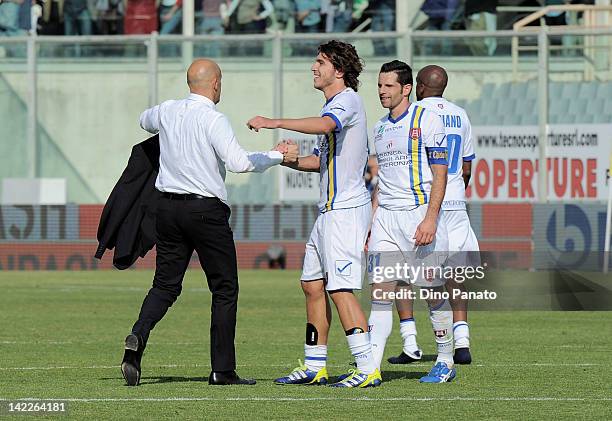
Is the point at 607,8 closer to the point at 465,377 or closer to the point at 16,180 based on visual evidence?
the point at 16,180

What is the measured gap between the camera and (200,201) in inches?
394

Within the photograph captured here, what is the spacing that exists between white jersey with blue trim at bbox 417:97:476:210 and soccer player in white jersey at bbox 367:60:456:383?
1308 mm

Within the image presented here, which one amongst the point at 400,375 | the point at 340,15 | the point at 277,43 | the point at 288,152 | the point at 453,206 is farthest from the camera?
the point at 340,15

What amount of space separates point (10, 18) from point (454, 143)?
1799 centimetres

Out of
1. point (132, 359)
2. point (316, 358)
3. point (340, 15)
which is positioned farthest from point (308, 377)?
point (340, 15)

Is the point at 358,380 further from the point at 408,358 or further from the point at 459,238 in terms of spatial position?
the point at 459,238

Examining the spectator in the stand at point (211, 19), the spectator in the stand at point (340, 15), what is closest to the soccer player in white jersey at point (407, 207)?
the spectator in the stand at point (340, 15)

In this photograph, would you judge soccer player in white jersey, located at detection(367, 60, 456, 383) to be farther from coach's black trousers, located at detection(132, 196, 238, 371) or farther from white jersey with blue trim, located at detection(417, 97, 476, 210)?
white jersey with blue trim, located at detection(417, 97, 476, 210)

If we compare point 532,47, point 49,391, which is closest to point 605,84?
point 532,47

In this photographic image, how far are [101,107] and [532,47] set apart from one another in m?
7.35

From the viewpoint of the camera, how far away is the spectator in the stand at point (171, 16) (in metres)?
28.9

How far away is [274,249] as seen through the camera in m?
25.6

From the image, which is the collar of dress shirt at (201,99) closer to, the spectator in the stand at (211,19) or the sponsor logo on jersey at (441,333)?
the sponsor logo on jersey at (441,333)

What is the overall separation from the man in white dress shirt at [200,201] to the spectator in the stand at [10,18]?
18.9m
